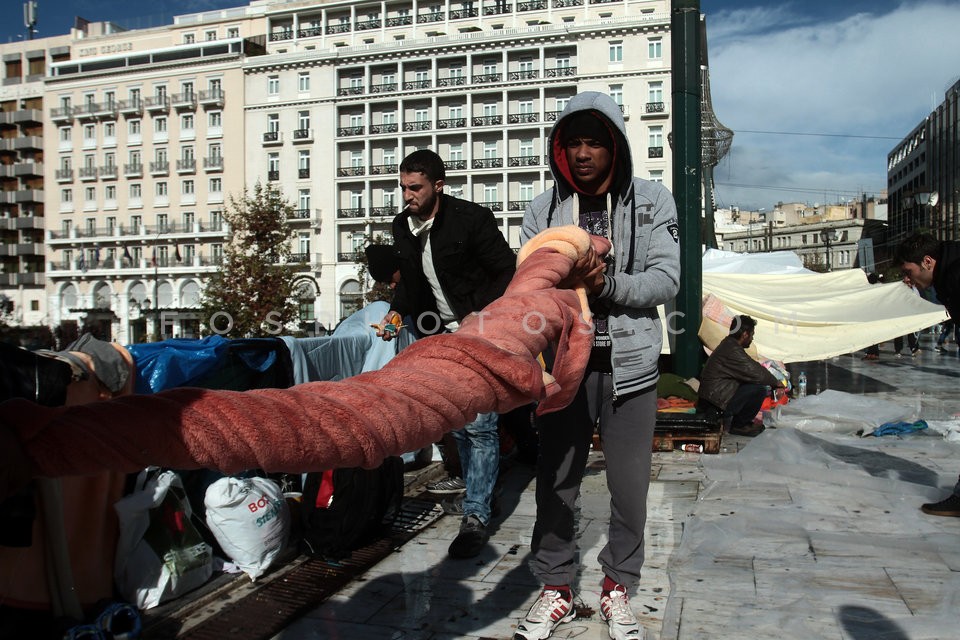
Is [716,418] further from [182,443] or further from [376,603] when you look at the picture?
[182,443]

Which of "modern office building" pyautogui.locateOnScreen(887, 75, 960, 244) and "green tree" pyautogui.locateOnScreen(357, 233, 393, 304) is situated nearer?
"green tree" pyautogui.locateOnScreen(357, 233, 393, 304)

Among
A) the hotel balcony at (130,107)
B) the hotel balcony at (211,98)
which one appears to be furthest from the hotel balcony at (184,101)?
the hotel balcony at (130,107)

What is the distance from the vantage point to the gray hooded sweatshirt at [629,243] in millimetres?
2725

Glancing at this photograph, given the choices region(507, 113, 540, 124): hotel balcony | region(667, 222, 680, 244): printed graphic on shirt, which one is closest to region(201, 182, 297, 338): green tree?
region(667, 222, 680, 244): printed graphic on shirt

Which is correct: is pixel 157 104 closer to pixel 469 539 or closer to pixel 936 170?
pixel 469 539

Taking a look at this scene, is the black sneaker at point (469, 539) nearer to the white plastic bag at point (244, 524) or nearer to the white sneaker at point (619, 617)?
the white plastic bag at point (244, 524)

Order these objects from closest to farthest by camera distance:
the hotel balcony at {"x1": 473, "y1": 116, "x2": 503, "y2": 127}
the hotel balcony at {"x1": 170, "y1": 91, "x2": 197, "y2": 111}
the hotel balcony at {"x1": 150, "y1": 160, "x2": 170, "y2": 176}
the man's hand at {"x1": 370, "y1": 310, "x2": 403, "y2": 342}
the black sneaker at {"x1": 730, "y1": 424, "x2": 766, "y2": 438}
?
1. the man's hand at {"x1": 370, "y1": 310, "x2": 403, "y2": 342}
2. the black sneaker at {"x1": 730, "y1": 424, "x2": 766, "y2": 438}
3. the hotel balcony at {"x1": 473, "y1": 116, "x2": 503, "y2": 127}
4. the hotel balcony at {"x1": 170, "y1": 91, "x2": 197, "y2": 111}
5. the hotel balcony at {"x1": 150, "y1": 160, "x2": 170, "y2": 176}

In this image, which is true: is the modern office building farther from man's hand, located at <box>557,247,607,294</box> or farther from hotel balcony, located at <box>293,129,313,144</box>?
man's hand, located at <box>557,247,607,294</box>

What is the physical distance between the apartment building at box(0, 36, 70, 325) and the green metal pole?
77.6m

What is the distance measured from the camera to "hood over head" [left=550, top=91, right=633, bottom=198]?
9.28 ft

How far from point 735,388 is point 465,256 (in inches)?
181

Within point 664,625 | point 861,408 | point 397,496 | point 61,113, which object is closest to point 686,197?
point 861,408

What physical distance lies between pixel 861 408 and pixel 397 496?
585 centimetres

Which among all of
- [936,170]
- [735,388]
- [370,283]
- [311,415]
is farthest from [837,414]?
[936,170]
